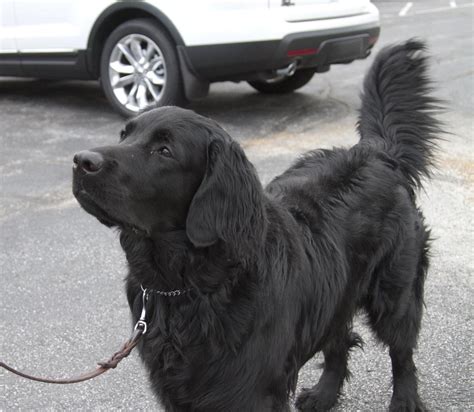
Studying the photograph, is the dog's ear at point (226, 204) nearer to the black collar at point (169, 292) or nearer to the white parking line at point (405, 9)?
the black collar at point (169, 292)

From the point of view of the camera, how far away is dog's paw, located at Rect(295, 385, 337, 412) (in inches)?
133

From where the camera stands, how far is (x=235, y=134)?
6.96 metres

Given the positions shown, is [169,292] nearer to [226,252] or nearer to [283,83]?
[226,252]

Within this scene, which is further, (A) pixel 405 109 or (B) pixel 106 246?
(B) pixel 106 246

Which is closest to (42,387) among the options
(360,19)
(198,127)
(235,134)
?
(198,127)

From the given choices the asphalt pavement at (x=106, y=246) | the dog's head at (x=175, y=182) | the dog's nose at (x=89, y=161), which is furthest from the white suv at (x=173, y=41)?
the dog's nose at (x=89, y=161)

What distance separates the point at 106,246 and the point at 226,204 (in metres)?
2.54

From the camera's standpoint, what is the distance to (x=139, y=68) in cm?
728

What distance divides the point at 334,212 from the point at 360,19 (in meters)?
5.03

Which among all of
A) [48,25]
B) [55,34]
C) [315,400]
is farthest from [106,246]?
[48,25]

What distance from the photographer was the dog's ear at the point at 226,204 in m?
2.42

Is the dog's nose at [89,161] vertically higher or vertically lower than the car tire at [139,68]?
higher

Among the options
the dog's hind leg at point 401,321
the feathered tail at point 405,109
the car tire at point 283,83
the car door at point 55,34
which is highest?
the feathered tail at point 405,109

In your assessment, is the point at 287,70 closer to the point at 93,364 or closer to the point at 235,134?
the point at 235,134
